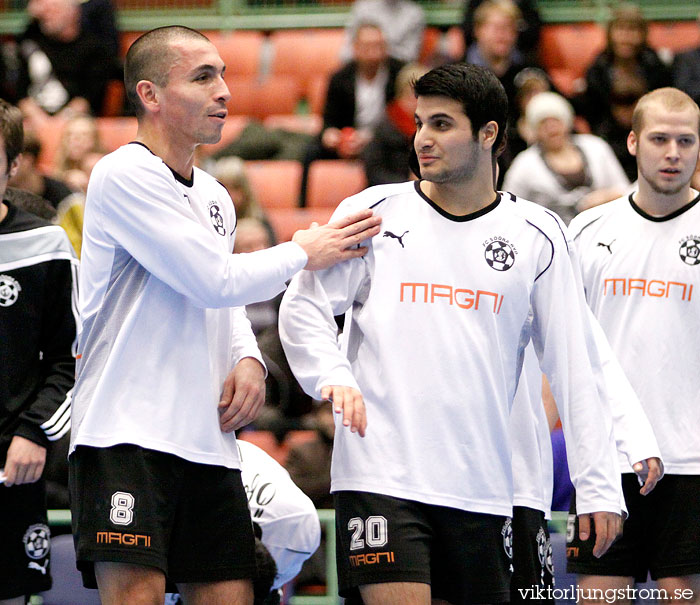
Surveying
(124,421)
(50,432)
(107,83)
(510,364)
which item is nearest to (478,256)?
(510,364)

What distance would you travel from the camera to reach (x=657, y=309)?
5.12 metres

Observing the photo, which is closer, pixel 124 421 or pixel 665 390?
pixel 124 421

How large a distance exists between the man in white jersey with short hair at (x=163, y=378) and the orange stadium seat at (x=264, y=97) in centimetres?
775

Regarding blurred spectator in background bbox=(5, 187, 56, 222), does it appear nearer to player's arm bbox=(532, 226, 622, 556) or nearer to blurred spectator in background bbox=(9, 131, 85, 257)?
blurred spectator in background bbox=(9, 131, 85, 257)

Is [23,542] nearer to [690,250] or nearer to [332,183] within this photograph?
[690,250]

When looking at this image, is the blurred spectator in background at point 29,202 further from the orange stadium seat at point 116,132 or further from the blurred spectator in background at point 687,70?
the blurred spectator in background at point 687,70

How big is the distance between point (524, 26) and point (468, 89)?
694 centimetres

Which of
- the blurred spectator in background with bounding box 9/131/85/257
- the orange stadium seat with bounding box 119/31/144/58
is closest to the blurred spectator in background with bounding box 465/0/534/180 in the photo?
the blurred spectator in background with bounding box 9/131/85/257

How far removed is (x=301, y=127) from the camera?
36.4 ft

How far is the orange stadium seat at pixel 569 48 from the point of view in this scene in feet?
37.7

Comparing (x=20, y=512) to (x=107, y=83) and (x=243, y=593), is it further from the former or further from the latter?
(x=107, y=83)

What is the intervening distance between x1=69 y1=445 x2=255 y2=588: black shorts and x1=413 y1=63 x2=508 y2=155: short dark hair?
143 centimetres

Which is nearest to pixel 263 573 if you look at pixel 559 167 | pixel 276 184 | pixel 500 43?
pixel 559 167

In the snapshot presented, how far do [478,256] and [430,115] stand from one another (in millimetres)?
506
